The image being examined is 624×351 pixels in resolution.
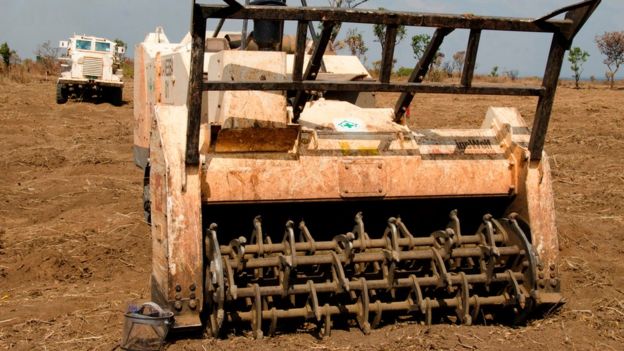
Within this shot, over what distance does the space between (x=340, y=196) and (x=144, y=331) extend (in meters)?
1.27

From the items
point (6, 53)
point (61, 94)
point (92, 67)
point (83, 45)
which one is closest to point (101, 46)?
point (83, 45)

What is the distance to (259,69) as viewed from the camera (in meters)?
4.55

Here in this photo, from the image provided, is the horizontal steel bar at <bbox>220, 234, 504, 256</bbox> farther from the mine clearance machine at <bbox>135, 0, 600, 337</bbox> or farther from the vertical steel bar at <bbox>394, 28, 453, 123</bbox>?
the vertical steel bar at <bbox>394, 28, 453, 123</bbox>

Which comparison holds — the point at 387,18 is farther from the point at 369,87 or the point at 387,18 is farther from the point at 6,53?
the point at 6,53

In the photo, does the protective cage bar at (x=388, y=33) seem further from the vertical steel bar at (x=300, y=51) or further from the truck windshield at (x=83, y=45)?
the truck windshield at (x=83, y=45)

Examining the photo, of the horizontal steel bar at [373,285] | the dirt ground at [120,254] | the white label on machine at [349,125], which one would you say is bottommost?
the dirt ground at [120,254]

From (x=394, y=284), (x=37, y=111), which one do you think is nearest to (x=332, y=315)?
(x=394, y=284)


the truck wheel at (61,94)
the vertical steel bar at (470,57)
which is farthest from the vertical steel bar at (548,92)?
the truck wheel at (61,94)

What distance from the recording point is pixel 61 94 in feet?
75.9

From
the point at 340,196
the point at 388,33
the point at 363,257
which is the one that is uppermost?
the point at 388,33

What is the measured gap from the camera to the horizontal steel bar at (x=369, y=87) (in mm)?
4023

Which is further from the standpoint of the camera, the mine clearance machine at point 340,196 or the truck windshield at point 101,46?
the truck windshield at point 101,46

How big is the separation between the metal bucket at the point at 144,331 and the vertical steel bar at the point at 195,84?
0.80 meters

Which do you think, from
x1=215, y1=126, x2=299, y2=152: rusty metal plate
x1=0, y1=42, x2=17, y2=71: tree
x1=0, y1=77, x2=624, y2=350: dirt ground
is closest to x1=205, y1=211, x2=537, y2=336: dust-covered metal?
x1=0, y1=77, x2=624, y2=350: dirt ground
